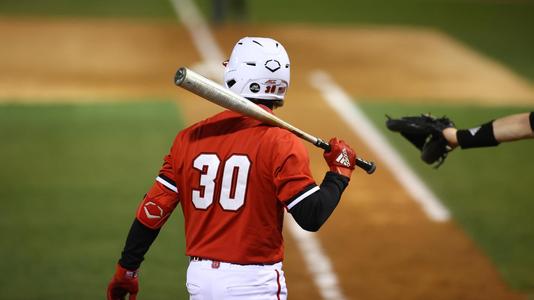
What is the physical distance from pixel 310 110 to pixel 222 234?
811cm

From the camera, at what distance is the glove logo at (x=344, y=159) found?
4637 millimetres

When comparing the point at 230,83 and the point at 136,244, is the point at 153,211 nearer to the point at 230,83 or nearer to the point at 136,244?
the point at 136,244

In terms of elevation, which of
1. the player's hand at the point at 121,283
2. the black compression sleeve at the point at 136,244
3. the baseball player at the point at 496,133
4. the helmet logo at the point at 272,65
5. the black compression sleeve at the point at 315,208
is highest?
the helmet logo at the point at 272,65

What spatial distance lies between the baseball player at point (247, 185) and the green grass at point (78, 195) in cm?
285

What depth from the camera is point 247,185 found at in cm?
446

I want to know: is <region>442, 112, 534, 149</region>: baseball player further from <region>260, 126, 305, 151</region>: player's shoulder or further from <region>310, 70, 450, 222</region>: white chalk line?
<region>310, 70, 450, 222</region>: white chalk line

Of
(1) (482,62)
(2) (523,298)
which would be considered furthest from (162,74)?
(2) (523,298)

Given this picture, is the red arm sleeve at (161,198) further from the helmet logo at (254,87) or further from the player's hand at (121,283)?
the helmet logo at (254,87)

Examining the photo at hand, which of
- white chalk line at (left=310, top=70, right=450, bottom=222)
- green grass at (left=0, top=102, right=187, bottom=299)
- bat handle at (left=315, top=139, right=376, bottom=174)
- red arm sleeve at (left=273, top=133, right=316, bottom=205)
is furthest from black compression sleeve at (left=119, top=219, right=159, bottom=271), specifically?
white chalk line at (left=310, top=70, right=450, bottom=222)

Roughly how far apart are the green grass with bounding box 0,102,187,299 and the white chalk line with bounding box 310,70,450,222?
2.40 m

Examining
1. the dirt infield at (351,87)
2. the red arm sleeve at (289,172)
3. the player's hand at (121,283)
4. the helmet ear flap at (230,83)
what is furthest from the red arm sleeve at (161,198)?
the dirt infield at (351,87)

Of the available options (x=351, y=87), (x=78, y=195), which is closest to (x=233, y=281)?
(x=78, y=195)

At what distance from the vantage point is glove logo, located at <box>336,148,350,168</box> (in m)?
4.64

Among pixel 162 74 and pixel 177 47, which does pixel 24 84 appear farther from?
pixel 177 47
